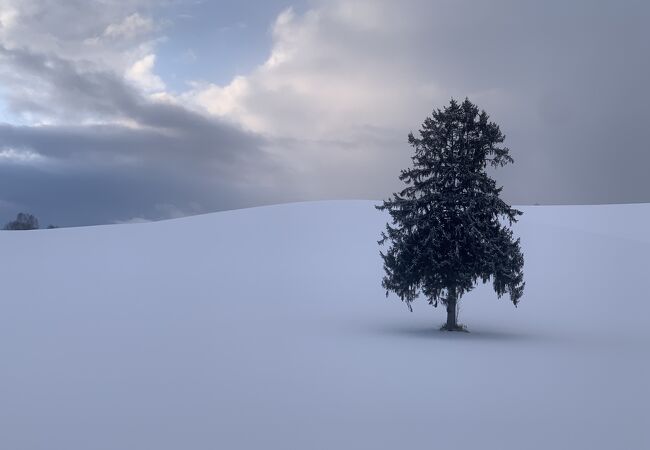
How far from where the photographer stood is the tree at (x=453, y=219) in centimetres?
2850

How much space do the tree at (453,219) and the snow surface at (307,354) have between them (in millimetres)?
2522

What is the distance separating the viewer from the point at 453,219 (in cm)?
2927

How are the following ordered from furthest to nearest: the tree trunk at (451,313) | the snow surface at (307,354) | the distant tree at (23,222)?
the distant tree at (23,222) → the tree trunk at (451,313) → the snow surface at (307,354)

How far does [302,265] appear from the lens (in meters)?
52.9

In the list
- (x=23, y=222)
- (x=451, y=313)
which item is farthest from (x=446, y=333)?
(x=23, y=222)

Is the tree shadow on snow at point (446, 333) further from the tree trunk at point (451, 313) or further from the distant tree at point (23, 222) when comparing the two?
the distant tree at point (23, 222)

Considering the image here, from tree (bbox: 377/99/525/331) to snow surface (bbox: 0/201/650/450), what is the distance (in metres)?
2.52

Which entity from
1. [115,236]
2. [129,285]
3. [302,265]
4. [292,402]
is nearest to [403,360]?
[292,402]

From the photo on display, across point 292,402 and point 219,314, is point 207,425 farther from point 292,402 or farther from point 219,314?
point 219,314

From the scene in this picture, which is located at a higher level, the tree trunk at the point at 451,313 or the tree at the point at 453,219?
the tree at the point at 453,219

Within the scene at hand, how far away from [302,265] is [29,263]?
22948 mm

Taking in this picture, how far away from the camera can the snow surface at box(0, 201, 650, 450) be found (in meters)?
13.1

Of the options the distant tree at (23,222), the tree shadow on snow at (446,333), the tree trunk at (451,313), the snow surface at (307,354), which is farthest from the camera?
the distant tree at (23,222)

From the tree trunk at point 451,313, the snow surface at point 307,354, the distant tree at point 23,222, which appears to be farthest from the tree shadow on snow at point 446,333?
the distant tree at point 23,222
